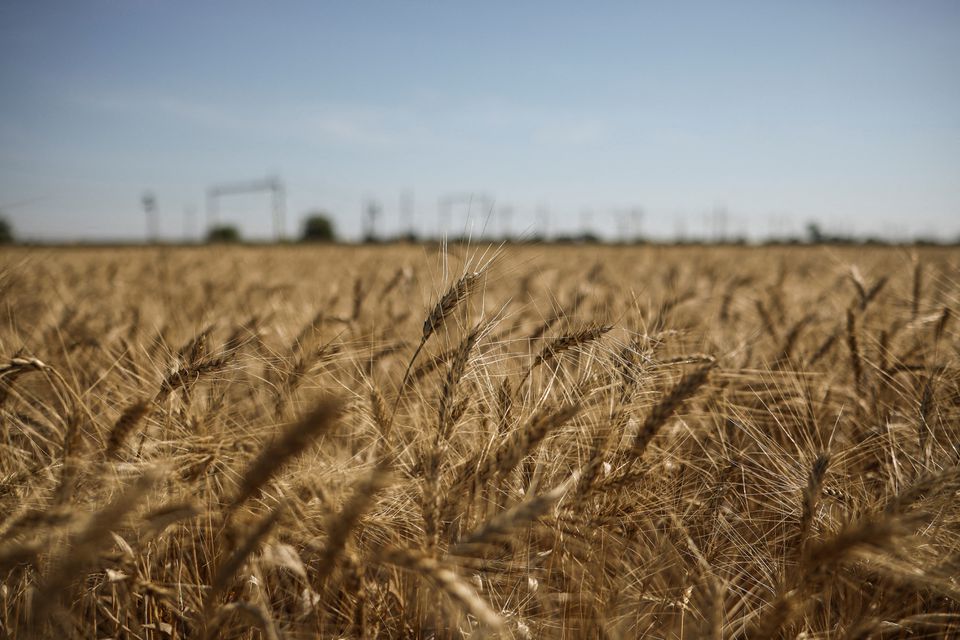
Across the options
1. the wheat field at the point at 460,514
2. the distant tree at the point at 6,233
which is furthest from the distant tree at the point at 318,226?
the wheat field at the point at 460,514

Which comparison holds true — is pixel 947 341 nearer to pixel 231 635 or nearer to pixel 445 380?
pixel 445 380

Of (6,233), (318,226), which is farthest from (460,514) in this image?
(318,226)

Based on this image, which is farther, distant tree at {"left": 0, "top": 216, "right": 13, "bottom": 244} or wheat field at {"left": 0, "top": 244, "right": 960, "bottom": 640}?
distant tree at {"left": 0, "top": 216, "right": 13, "bottom": 244}

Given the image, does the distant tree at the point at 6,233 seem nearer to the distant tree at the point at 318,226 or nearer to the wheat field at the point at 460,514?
the wheat field at the point at 460,514

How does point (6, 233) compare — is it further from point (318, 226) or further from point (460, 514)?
point (318, 226)

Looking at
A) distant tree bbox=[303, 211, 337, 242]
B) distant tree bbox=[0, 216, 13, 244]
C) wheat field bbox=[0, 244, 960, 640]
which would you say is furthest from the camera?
distant tree bbox=[303, 211, 337, 242]

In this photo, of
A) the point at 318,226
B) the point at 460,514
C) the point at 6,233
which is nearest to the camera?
the point at 460,514

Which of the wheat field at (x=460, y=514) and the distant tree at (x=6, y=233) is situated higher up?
the distant tree at (x=6, y=233)

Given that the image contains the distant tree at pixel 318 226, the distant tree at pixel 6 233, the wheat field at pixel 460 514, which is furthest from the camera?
the distant tree at pixel 318 226

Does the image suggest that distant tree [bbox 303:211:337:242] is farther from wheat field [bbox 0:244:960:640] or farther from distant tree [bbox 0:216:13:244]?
wheat field [bbox 0:244:960:640]

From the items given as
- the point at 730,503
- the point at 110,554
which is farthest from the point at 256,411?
the point at 730,503

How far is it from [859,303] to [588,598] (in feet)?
8.15

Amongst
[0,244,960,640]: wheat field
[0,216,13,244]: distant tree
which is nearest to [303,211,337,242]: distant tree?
[0,216,13,244]: distant tree

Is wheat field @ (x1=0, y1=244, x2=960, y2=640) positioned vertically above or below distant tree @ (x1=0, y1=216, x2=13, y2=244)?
below
